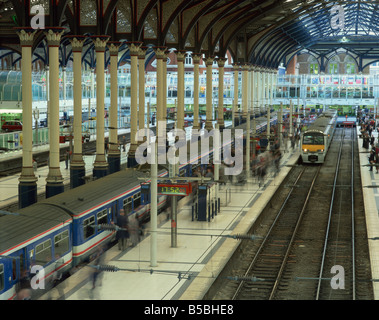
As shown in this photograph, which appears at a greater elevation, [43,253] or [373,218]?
[43,253]

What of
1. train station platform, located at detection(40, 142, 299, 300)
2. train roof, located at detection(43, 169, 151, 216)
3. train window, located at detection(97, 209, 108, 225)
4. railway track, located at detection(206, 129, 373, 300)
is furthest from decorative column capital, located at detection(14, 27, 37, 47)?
railway track, located at detection(206, 129, 373, 300)

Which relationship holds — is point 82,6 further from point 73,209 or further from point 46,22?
point 73,209

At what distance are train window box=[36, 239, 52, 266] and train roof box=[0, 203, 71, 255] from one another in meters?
0.31

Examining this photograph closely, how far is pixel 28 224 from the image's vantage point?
739 inches

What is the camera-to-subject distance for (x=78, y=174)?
31391 millimetres

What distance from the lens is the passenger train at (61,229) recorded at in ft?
56.6

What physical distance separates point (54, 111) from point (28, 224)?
9.23 meters

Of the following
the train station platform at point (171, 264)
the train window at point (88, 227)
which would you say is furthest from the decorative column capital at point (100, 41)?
the train window at point (88, 227)

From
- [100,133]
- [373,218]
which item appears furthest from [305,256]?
[100,133]

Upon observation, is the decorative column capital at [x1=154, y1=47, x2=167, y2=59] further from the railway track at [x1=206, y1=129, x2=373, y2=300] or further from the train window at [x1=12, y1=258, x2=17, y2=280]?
the train window at [x1=12, y1=258, x2=17, y2=280]

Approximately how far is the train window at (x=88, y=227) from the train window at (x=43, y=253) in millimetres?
2405

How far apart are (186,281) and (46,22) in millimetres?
Answer: 11907

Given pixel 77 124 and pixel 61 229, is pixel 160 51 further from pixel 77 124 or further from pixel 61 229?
pixel 61 229
